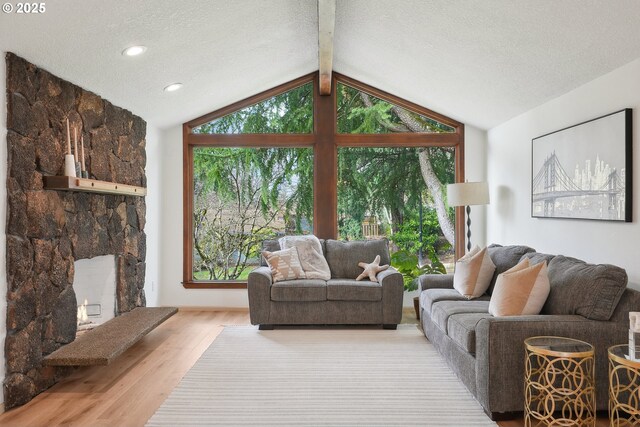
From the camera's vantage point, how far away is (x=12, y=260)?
3.16 metres

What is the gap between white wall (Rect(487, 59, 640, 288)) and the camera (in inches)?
130

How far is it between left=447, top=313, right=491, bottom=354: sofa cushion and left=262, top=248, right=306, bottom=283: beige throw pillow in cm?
198

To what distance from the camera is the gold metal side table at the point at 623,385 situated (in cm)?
250

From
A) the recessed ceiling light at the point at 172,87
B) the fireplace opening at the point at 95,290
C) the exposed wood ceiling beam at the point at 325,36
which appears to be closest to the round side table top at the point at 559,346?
the exposed wood ceiling beam at the point at 325,36

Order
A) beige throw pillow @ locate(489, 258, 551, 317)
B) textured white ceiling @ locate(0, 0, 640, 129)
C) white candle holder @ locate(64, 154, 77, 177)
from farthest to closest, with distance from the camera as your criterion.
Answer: white candle holder @ locate(64, 154, 77, 177), beige throw pillow @ locate(489, 258, 551, 317), textured white ceiling @ locate(0, 0, 640, 129)

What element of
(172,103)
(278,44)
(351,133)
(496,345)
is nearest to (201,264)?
(172,103)

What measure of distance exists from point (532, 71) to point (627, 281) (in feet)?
5.73

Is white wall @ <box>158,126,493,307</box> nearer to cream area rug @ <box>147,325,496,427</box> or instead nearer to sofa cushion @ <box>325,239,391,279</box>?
sofa cushion @ <box>325,239,391,279</box>

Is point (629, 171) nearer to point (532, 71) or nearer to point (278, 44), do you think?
point (532, 71)

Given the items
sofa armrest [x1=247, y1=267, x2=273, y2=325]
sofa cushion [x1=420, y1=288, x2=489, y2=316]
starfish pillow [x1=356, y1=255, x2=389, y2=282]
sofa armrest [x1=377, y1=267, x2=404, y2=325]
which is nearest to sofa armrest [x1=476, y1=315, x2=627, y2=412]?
sofa cushion [x1=420, y1=288, x2=489, y2=316]

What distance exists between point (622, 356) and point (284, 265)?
335cm

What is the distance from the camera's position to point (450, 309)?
12.9 ft

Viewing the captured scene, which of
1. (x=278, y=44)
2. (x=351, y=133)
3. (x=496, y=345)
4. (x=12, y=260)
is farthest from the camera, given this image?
(x=351, y=133)

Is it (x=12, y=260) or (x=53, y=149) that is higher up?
(x=53, y=149)
